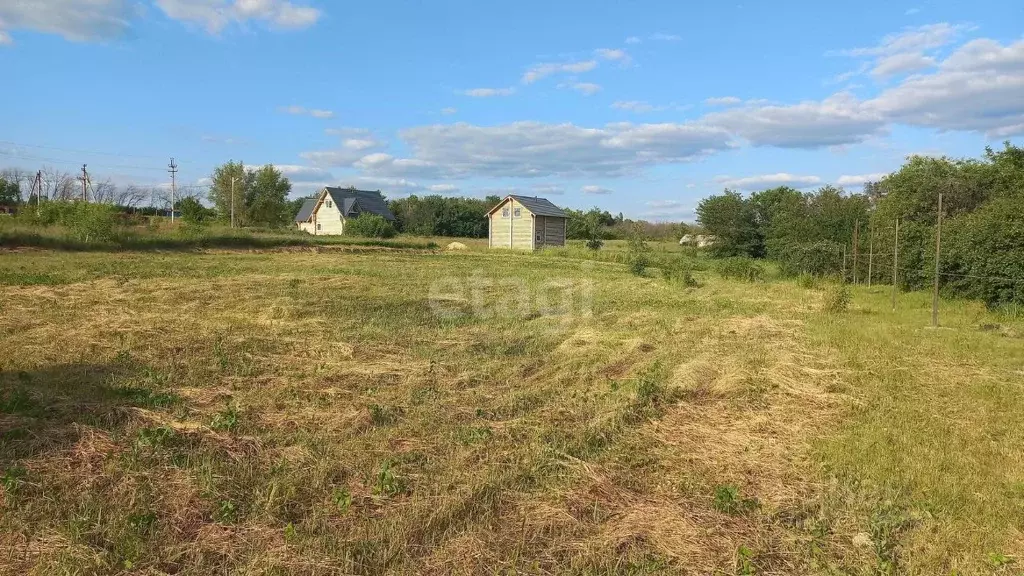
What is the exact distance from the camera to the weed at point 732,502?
393 centimetres

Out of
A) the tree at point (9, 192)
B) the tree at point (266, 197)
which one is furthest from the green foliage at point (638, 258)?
the tree at point (9, 192)

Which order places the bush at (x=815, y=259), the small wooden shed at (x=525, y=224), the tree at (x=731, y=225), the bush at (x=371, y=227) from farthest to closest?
1. the bush at (x=371, y=227)
2. the small wooden shed at (x=525, y=224)
3. the tree at (x=731, y=225)
4. the bush at (x=815, y=259)

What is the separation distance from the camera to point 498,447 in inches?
194

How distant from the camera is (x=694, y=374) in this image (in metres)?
7.20

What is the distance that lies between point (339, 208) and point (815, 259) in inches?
1649

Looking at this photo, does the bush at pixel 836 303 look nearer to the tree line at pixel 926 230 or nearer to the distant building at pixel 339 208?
the tree line at pixel 926 230

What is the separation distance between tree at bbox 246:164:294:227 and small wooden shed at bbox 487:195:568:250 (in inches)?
1162

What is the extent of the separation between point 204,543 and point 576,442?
2.80 meters

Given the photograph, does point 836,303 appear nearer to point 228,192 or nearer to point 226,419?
point 226,419

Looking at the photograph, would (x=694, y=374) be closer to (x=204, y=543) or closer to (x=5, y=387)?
(x=204, y=543)

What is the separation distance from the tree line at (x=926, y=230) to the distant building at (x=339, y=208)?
36.2 meters

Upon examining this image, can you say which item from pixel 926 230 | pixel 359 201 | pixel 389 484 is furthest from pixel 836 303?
pixel 359 201

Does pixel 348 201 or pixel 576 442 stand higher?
pixel 348 201

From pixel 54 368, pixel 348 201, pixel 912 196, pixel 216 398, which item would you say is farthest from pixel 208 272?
pixel 348 201
